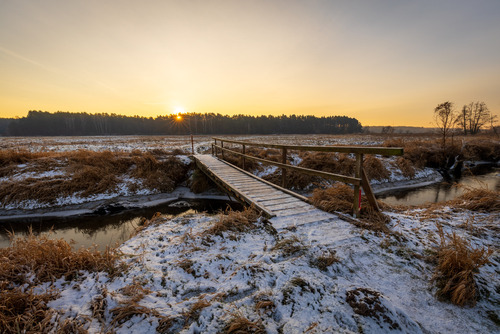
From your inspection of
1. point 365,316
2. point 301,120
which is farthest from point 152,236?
point 301,120

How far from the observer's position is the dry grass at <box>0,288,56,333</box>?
1.74 m

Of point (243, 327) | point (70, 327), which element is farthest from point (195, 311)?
point (70, 327)

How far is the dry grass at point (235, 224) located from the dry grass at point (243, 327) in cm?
183

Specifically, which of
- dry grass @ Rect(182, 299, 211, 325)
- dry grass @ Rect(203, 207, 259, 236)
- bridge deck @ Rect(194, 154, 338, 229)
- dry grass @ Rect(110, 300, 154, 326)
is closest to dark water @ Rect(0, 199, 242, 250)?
bridge deck @ Rect(194, 154, 338, 229)

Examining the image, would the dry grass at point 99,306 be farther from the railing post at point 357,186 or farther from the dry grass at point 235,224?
the railing post at point 357,186

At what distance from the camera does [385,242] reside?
309cm

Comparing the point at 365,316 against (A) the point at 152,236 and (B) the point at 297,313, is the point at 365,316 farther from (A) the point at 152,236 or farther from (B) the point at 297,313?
(A) the point at 152,236

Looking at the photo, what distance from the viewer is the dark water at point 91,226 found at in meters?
6.43

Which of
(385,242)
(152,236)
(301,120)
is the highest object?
(301,120)

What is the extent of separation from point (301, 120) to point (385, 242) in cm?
8490

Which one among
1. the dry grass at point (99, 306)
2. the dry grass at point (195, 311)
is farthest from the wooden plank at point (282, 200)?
the dry grass at point (99, 306)

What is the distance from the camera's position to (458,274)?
2.26 meters

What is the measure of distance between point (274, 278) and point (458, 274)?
207cm

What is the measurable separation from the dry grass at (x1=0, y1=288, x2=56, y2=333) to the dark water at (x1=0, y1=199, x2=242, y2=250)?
424 cm
